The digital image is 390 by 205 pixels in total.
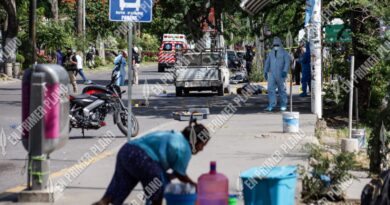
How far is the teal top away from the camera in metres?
6.54

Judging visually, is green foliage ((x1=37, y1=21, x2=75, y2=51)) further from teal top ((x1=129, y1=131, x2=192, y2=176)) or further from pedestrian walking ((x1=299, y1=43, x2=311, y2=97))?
teal top ((x1=129, y1=131, x2=192, y2=176))

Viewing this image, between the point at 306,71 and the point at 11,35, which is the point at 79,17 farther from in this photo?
the point at 306,71

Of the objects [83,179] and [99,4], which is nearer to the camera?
[83,179]

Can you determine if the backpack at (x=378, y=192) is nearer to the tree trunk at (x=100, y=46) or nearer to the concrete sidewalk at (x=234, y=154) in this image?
the concrete sidewalk at (x=234, y=154)

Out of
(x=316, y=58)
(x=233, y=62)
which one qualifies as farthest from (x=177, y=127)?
(x=233, y=62)

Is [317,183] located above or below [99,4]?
below

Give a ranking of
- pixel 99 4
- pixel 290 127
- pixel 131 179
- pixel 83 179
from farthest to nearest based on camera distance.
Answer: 1. pixel 99 4
2. pixel 290 127
3. pixel 83 179
4. pixel 131 179

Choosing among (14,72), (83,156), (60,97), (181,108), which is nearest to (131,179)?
(60,97)

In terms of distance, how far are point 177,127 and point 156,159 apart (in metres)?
9.45

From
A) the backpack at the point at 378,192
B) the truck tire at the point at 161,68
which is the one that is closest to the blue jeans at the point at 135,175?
the backpack at the point at 378,192

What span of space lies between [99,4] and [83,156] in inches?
2295

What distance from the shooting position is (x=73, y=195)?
9.05 metres

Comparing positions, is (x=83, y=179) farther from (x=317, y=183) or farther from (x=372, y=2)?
(x=372, y=2)

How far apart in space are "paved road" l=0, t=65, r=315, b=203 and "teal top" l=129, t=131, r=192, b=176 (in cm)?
345
